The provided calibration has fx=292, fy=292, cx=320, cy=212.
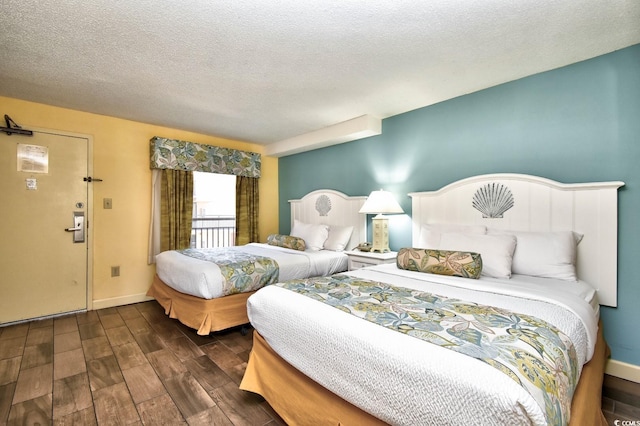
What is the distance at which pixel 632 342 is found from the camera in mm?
2078

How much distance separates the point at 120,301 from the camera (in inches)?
146

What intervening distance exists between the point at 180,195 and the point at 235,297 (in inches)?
81.3

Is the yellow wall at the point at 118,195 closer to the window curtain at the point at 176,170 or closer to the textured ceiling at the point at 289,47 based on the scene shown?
the window curtain at the point at 176,170

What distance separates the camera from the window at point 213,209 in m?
4.54

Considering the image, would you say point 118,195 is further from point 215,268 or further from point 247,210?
point 215,268

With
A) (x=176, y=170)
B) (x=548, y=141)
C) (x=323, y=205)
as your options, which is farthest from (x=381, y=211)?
(x=176, y=170)

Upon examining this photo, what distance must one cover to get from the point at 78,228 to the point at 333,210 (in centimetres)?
315

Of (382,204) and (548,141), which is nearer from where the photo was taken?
(548,141)

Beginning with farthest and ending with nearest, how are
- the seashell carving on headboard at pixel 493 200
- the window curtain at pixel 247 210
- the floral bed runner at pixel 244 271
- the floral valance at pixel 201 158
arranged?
the window curtain at pixel 247 210
the floral valance at pixel 201 158
the floral bed runner at pixel 244 271
the seashell carving on headboard at pixel 493 200

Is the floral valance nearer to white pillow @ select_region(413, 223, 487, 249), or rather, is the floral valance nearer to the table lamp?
the table lamp

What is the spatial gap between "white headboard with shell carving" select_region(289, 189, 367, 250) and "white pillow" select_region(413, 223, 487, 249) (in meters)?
1.07

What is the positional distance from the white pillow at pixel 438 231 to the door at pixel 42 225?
387 cm

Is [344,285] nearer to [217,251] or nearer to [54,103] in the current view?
[217,251]

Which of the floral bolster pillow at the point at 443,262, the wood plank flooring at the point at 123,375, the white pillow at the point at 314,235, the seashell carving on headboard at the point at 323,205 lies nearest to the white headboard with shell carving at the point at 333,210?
the seashell carving on headboard at the point at 323,205
